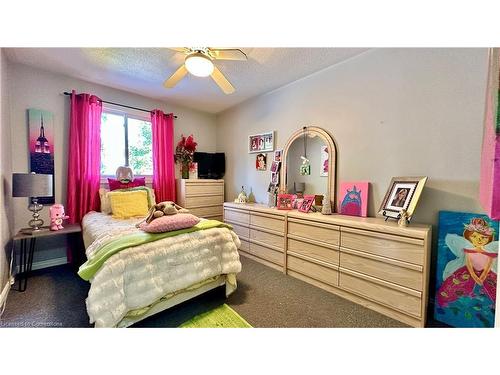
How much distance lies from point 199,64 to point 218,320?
2.07 metres

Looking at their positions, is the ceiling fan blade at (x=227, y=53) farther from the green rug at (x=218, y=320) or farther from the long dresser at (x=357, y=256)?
the green rug at (x=218, y=320)

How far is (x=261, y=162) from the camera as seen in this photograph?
10.3 feet

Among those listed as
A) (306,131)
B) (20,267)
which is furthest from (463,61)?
(20,267)

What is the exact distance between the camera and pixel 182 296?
1587mm

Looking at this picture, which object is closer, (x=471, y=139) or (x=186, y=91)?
(x=471, y=139)

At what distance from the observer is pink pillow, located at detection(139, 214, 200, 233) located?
4.99ft

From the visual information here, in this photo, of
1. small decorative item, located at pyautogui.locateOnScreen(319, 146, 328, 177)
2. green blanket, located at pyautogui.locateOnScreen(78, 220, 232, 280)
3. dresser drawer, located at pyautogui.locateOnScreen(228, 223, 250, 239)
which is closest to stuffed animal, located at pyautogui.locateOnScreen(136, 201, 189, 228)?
green blanket, located at pyautogui.locateOnScreen(78, 220, 232, 280)

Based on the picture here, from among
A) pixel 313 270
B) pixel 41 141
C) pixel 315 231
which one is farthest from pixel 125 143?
pixel 313 270

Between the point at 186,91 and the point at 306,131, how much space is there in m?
1.88

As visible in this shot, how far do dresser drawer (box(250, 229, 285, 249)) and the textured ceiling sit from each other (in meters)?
2.00

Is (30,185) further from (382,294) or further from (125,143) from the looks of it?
(382,294)

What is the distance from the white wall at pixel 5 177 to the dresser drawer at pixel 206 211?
1955 millimetres

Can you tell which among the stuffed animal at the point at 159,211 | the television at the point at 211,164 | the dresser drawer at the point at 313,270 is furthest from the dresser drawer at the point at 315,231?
the television at the point at 211,164
